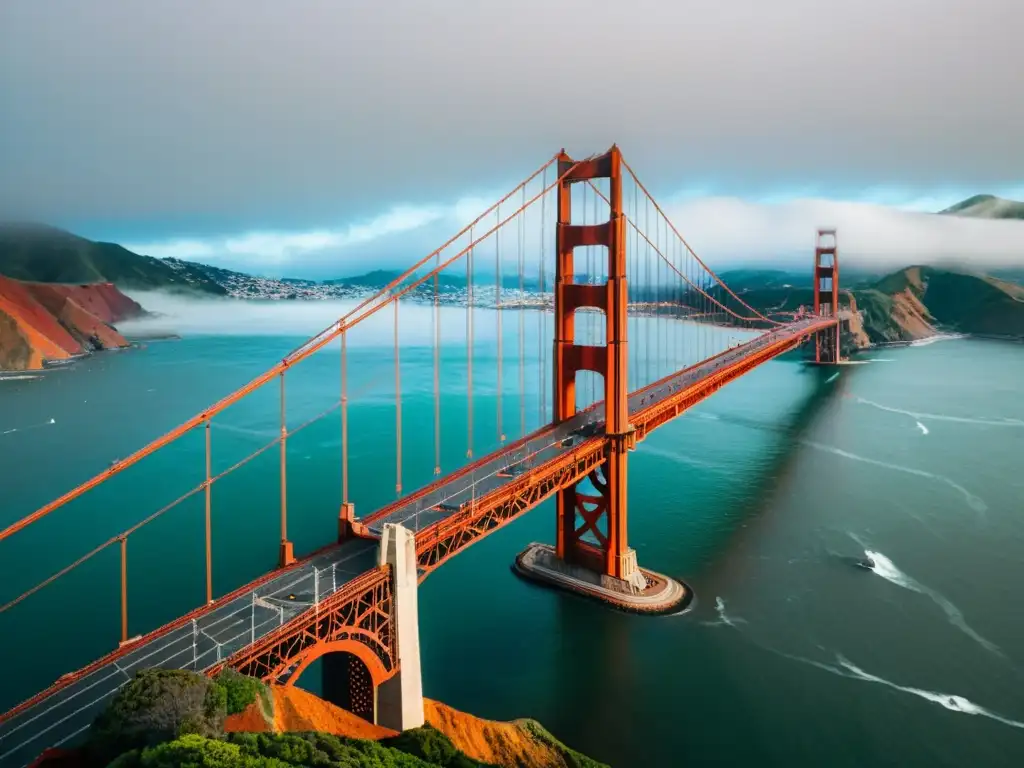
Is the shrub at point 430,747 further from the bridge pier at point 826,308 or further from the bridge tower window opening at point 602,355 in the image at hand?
the bridge pier at point 826,308

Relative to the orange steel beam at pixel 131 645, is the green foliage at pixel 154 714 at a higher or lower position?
higher

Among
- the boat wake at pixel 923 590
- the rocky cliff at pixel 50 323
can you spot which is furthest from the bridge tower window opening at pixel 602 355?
the rocky cliff at pixel 50 323

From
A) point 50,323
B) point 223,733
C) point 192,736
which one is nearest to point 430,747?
point 223,733

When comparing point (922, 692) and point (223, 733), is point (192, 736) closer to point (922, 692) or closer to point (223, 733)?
point (223, 733)

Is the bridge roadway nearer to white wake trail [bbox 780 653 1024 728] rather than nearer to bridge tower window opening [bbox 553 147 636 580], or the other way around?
bridge tower window opening [bbox 553 147 636 580]

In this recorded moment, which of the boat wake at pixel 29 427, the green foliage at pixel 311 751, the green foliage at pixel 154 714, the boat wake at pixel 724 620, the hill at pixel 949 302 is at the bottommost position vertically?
the boat wake at pixel 724 620

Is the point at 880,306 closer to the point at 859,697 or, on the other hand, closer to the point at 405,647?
the point at 859,697

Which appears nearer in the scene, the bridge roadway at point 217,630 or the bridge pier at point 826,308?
the bridge roadway at point 217,630

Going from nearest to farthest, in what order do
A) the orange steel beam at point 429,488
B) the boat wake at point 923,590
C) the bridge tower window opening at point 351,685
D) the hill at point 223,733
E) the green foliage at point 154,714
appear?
the hill at point 223,733 → the green foliage at point 154,714 → the bridge tower window opening at point 351,685 → the orange steel beam at point 429,488 → the boat wake at point 923,590
